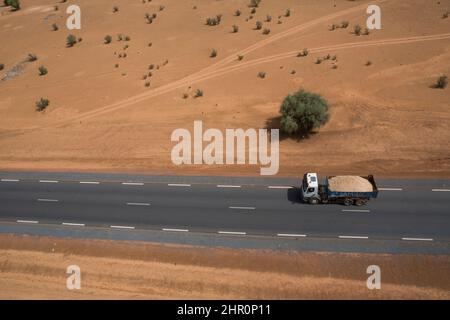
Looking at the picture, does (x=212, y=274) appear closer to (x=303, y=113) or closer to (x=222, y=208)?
(x=222, y=208)

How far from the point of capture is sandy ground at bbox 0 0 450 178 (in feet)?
89.4

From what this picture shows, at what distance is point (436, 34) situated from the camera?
127 feet

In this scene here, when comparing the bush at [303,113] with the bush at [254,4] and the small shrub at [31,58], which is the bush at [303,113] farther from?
the small shrub at [31,58]

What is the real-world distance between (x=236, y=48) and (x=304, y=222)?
25.4m

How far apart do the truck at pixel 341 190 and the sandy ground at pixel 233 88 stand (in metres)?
3.47

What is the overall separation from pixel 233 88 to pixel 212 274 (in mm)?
20638

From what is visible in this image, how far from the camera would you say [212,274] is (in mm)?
18281

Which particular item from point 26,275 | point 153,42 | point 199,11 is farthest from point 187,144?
point 199,11

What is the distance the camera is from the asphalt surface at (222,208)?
20.2 m

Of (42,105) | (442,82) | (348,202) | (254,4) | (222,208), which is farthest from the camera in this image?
(254,4)

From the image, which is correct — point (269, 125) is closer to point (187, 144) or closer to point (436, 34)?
point (187, 144)

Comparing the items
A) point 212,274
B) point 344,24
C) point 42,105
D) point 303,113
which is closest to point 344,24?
point 344,24

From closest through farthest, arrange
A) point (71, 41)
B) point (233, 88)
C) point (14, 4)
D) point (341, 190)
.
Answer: point (341, 190), point (233, 88), point (71, 41), point (14, 4)

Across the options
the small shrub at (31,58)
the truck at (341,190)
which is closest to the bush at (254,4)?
the small shrub at (31,58)
